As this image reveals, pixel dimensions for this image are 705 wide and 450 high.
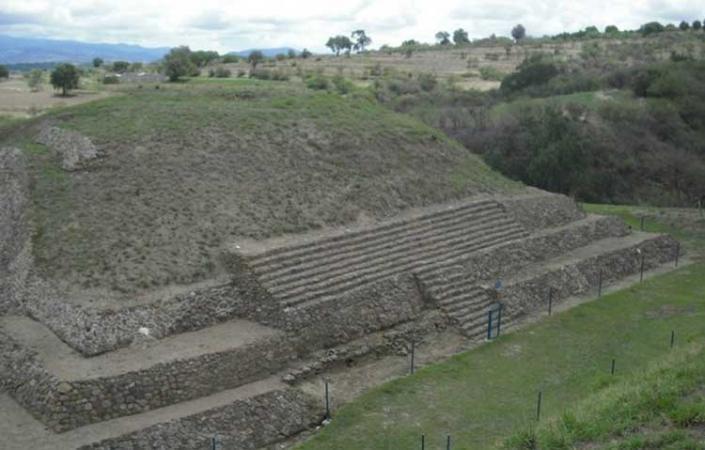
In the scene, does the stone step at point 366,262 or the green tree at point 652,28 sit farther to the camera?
the green tree at point 652,28

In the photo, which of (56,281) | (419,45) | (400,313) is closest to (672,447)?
(400,313)

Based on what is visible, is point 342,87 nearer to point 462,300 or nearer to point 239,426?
point 462,300

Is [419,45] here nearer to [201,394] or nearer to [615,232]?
[615,232]

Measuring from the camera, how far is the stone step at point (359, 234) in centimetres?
1579

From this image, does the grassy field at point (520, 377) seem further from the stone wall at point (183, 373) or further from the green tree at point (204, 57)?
the green tree at point (204, 57)

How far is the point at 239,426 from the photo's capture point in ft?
40.3

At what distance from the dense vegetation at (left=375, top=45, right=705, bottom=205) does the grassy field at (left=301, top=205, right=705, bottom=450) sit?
15.2m

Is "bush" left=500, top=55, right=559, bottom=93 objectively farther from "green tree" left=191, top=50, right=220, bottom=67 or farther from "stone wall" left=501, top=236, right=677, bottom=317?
"stone wall" left=501, top=236, right=677, bottom=317

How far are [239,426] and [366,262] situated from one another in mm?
5643

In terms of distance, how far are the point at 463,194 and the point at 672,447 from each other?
14.2m

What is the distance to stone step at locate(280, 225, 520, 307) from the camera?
15.0 metres

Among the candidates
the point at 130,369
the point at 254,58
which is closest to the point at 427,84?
the point at 254,58

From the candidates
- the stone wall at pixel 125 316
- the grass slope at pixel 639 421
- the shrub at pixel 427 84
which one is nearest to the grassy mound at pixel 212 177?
the stone wall at pixel 125 316

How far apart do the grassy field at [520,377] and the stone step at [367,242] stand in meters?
3.42
